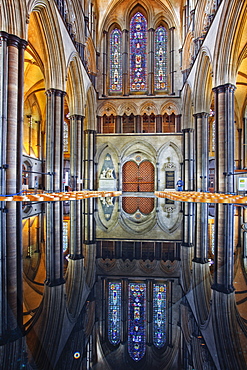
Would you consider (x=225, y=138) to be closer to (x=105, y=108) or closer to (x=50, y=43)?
(x=50, y=43)

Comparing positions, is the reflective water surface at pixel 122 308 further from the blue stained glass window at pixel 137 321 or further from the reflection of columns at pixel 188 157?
the reflection of columns at pixel 188 157

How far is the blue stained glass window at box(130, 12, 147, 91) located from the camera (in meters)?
21.6

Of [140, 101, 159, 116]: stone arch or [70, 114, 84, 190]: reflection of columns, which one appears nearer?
[70, 114, 84, 190]: reflection of columns

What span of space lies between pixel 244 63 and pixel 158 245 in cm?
2062

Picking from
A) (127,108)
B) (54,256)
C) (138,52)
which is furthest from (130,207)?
(138,52)

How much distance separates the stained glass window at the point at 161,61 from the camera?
21594 mm

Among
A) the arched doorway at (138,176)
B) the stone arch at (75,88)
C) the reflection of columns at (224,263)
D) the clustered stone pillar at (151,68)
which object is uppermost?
the clustered stone pillar at (151,68)

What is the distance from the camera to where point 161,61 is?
21688 mm

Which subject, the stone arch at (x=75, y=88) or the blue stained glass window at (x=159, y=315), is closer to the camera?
the blue stained glass window at (x=159, y=315)

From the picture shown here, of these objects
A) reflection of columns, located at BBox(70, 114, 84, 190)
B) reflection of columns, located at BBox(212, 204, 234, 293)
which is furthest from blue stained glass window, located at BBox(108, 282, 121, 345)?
reflection of columns, located at BBox(70, 114, 84, 190)

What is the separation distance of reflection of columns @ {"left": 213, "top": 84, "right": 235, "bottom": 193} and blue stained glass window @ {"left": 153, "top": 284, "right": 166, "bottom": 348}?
1073 cm

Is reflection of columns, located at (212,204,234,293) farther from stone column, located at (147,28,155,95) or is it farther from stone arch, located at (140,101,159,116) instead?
stone column, located at (147,28,155,95)

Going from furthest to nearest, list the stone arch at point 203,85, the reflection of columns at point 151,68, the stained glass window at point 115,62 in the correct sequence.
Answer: the stained glass window at point 115,62 < the reflection of columns at point 151,68 < the stone arch at point 203,85

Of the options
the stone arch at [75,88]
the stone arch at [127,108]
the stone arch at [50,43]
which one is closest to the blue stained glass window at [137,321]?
the stone arch at [50,43]
